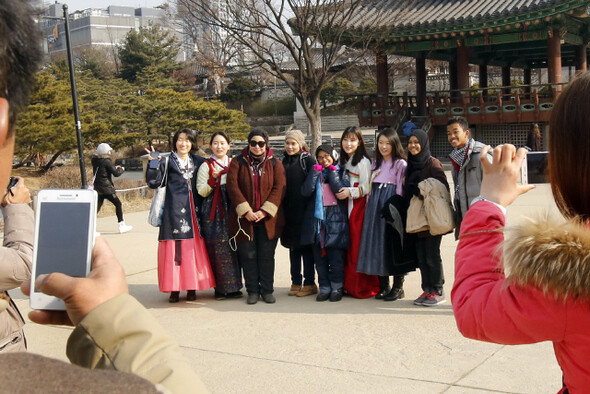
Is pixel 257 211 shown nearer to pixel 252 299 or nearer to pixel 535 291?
pixel 252 299

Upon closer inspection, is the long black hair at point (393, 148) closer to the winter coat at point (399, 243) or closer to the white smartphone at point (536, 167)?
the winter coat at point (399, 243)

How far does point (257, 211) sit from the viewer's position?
5953 millimetres

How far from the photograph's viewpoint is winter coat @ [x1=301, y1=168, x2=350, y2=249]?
603 cm

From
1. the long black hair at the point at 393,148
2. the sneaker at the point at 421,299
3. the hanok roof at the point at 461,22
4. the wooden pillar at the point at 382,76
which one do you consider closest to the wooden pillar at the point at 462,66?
the hanok roof at the point at 461,22

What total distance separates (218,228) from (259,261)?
0.49 m

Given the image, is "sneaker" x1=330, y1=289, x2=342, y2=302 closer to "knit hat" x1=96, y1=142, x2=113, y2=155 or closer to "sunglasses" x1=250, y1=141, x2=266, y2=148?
"sunglasses" x1=250, y1=141, x2=266, y2=148

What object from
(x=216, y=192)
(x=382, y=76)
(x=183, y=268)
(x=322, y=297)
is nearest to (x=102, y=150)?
(x=216, y=192)

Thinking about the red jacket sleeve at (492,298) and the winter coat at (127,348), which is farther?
the red jacket sleeve at (492,298)

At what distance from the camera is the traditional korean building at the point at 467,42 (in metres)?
17.5

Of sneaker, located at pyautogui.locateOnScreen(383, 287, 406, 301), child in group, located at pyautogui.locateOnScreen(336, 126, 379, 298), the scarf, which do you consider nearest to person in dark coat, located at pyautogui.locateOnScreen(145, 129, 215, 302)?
the scarf

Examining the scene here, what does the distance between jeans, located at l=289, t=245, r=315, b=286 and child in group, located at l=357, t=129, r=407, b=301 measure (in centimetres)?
52

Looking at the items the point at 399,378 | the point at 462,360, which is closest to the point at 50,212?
the point at 399,378

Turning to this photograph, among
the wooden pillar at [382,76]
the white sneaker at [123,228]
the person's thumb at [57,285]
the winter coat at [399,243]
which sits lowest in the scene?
the white sneaker at [123,228]

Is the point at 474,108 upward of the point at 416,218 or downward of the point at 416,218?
upward
